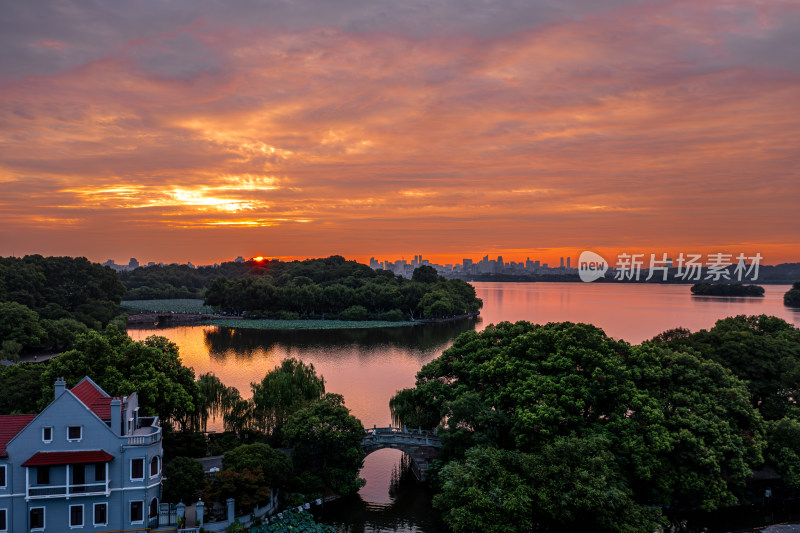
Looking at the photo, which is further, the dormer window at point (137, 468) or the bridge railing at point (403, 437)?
the bridge railing at point (403, 437)

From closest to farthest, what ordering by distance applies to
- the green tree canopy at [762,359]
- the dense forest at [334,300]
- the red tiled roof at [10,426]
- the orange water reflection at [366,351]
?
the red tiled roof at [10,426] < the green tree canopy at [762,359] < the orange water reflection at [366,351] < the dense forest at [334,300]

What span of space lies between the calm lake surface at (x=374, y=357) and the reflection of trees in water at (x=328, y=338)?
0.11 metres

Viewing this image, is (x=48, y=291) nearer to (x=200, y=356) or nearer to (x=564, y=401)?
(x=200, y=356)

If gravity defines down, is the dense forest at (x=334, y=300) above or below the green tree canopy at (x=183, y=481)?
above

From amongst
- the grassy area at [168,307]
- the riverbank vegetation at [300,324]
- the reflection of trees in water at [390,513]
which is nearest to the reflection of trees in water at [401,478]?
the reflection of trees in water at [390,513]

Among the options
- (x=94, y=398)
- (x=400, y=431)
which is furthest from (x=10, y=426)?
(x=400, y=431)

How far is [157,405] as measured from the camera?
2458 cm

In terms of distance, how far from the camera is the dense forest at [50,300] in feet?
156

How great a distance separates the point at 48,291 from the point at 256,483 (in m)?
58.7

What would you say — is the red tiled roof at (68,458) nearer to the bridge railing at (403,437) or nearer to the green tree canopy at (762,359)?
the bridge railing at (403,437)

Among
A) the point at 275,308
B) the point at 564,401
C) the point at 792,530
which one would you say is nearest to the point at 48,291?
the point at 275,308

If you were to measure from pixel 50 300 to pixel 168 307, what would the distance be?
42.5m

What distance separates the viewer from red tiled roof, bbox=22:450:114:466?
1677 centimetres

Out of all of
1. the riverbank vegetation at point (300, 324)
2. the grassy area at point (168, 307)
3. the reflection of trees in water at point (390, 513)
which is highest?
the grassy area at point (168, 307)
